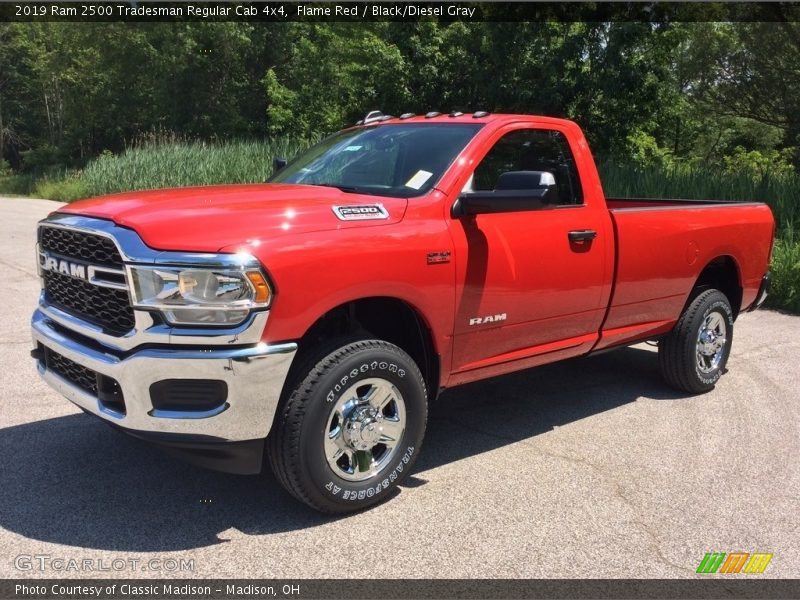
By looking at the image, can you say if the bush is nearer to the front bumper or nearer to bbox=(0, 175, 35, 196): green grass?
bbox=(0, 175, 35, 196): green grass

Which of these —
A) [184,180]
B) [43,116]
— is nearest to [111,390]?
[184,180]

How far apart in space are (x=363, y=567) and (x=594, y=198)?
2923 mm

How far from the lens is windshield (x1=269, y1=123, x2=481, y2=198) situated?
169 inches

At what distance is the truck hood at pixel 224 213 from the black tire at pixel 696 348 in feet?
9.61

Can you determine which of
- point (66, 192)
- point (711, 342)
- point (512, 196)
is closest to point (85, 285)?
point (512, 196)

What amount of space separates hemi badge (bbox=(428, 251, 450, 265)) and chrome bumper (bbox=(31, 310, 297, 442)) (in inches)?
36.6

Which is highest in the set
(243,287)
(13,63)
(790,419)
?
(13,63)

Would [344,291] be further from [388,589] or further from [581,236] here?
[581,236]

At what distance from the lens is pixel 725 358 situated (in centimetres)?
624

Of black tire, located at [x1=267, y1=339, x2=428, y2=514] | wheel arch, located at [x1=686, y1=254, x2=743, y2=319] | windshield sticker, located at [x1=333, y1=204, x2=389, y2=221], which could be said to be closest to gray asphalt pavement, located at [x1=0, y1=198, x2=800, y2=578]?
black tire, located at [x1=267, y1=339, x2=428, y2=514]

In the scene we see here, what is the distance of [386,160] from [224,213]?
4.56 feet

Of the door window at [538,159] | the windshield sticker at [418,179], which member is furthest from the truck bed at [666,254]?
the windshield sticker at [418,179]

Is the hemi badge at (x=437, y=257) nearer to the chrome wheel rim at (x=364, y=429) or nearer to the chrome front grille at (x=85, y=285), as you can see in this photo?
the chrome wheel rim at (x=364, y=429)

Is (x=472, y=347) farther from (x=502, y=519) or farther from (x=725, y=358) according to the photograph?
(x=725, y=358)
